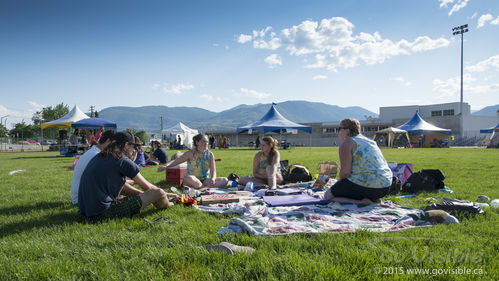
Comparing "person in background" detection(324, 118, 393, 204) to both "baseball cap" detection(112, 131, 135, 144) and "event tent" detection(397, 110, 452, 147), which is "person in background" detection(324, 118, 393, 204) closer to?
"baseball cap" detection(112, 131, 135, 144)

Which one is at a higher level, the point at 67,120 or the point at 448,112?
the point at 448,112

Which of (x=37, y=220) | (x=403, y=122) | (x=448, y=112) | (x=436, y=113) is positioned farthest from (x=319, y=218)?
(x=436, y=113)

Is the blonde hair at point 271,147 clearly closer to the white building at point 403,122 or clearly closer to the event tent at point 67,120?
the event tent at point 67,120

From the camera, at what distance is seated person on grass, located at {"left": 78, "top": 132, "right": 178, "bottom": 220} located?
124 inches

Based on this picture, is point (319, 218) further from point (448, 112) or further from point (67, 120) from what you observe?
point (448, 112)

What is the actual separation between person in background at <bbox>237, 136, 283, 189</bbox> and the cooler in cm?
126

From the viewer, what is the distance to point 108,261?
7.18ft

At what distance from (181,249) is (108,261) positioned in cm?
52

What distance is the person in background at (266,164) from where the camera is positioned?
5.54m

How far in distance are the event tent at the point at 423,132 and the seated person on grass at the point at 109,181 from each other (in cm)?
3366

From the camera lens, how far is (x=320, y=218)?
3273mm

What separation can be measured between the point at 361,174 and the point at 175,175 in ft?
12.5

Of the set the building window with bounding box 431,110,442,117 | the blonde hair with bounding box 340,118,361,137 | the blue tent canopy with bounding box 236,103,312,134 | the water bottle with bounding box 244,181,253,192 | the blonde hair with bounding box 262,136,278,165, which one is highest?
the building window with bounding box 431,110,442,117

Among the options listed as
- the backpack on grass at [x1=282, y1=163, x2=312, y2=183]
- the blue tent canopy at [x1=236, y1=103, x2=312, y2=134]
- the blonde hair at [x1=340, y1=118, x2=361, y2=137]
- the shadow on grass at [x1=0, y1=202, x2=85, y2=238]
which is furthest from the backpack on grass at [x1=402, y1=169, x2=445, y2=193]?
the blue tent canopy at [x1=236, y1=103, x2=312, y2=134]
